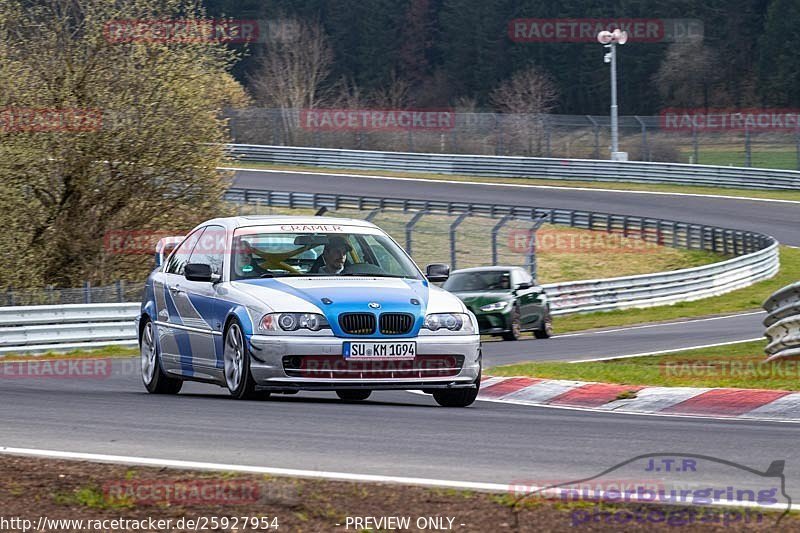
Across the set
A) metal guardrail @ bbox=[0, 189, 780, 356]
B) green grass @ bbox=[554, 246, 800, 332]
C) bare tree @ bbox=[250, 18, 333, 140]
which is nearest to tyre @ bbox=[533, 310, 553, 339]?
green grass @ bbox=[554, 246, 800, 332]

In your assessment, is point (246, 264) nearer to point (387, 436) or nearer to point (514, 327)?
point (387, 436)

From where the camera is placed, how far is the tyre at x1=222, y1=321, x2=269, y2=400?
34.5 ft

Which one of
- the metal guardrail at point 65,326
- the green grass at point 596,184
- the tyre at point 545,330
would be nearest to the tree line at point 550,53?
the green grass at point 596,184

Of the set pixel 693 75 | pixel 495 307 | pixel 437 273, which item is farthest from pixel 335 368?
pixel 693 75

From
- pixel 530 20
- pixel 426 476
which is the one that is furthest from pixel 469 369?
pixel 530 20

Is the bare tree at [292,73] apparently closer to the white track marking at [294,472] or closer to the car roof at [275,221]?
the car roof at [275,221]

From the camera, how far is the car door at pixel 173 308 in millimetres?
11805

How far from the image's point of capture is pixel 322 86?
110 m

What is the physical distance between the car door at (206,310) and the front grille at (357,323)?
3.59ft

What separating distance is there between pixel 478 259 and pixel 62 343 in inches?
485

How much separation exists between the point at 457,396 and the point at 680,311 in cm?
2125

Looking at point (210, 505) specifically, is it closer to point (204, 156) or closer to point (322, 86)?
point (204, 156)

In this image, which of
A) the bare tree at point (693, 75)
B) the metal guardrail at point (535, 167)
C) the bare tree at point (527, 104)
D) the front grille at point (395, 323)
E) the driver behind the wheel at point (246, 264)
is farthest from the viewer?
the bare tree at point (693, 75)

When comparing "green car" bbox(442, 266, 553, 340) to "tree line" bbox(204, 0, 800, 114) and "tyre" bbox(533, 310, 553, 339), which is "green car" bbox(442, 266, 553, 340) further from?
"tree line" bbox(204, 0, 800, 114)
